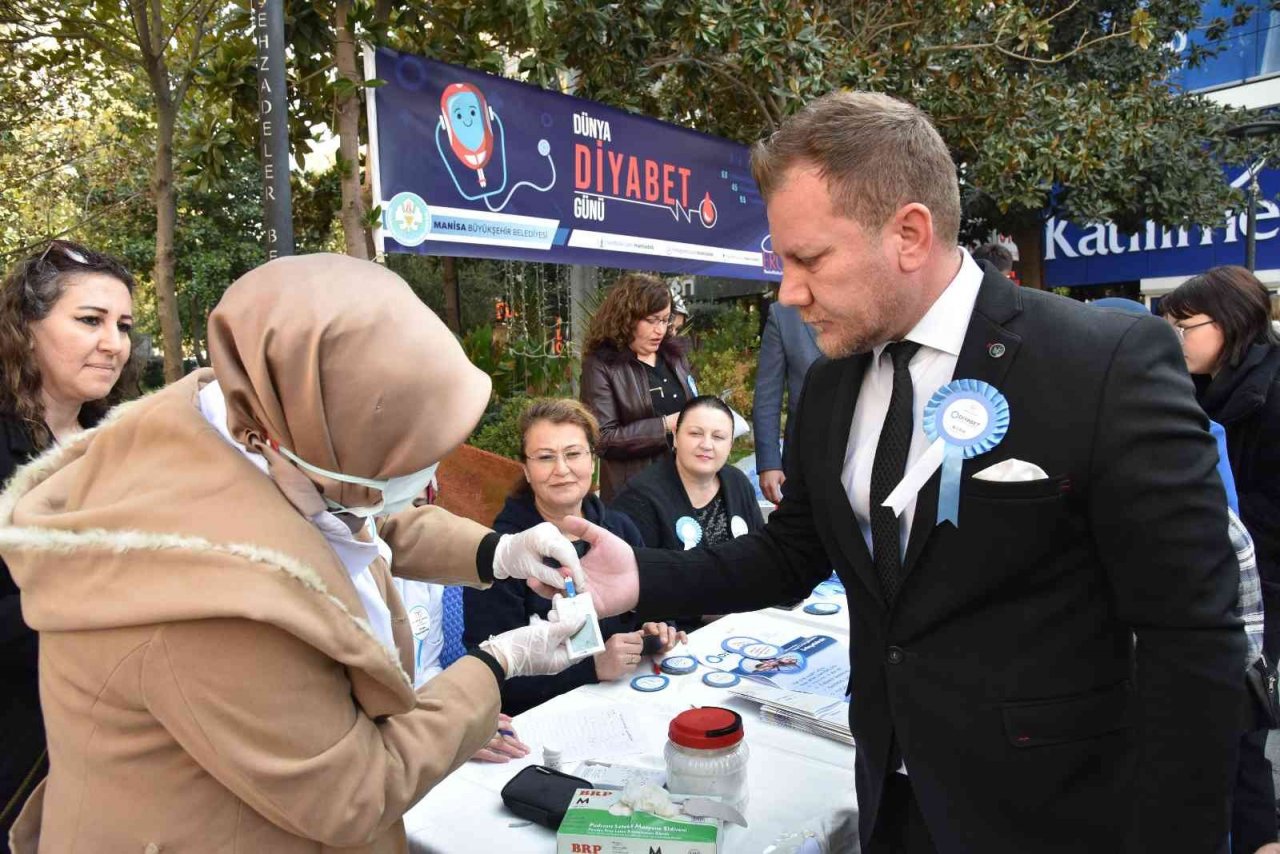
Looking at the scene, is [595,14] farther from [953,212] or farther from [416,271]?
[416,271]

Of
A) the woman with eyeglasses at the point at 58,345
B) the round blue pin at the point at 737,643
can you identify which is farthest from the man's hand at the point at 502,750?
the woman with eyeglasses at the point at 58,345

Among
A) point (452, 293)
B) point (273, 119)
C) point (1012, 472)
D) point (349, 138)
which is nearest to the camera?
point (1012, 472)

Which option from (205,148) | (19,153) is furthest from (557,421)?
(19,153)

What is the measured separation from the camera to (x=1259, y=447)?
2.94m

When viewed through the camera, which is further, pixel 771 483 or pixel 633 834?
pixel 771 483

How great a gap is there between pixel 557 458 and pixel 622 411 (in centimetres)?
120

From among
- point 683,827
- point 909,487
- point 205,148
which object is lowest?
point 683,827

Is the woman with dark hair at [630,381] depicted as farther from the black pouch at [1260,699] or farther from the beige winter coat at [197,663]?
the beige winter coat at [197,663]

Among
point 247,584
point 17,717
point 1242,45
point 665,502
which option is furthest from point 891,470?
point 1242,45

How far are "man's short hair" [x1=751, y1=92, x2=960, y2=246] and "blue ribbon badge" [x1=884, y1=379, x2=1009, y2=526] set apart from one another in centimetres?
28

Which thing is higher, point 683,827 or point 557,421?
point 557,421

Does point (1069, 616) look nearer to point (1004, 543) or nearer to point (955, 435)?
point (1004, 543)

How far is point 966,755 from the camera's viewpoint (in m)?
1.39

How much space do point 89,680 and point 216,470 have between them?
324mm
